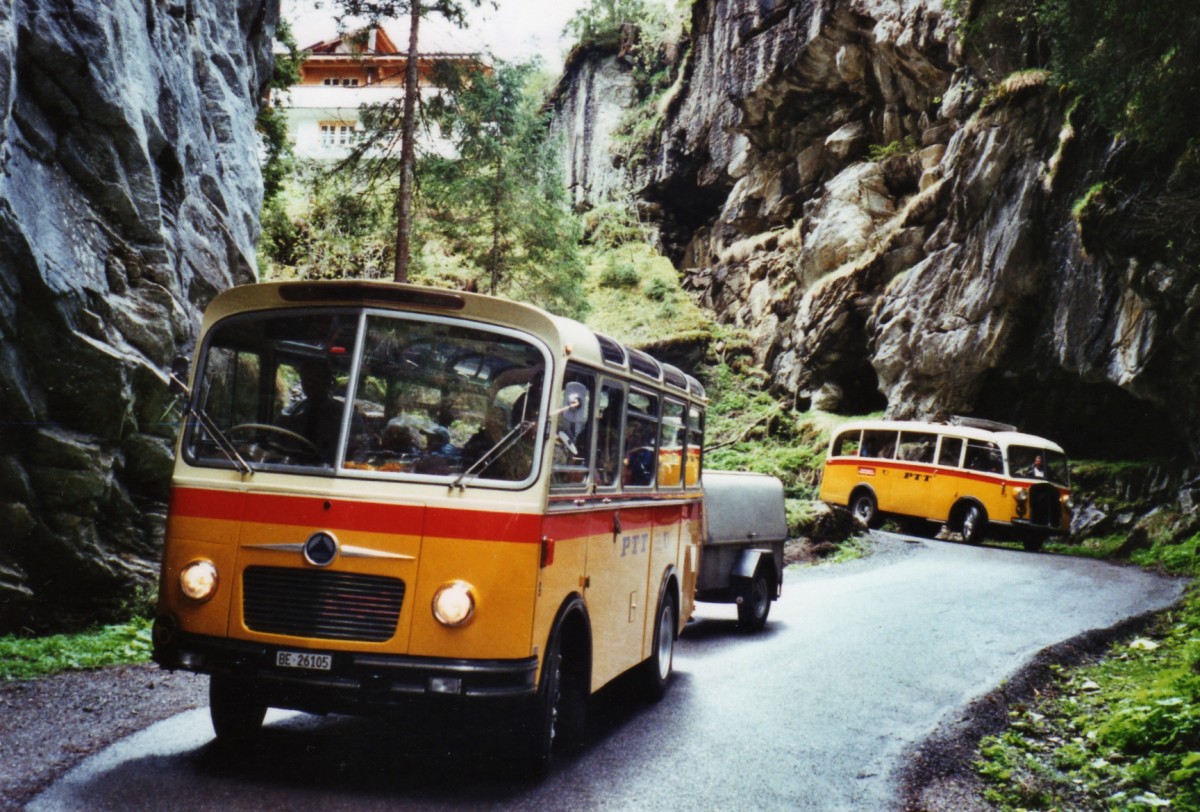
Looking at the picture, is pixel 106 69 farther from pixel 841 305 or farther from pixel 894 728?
pixel 841 305

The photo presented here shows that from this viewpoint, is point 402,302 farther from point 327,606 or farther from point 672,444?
point 672,444

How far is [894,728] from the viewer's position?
7.68 m

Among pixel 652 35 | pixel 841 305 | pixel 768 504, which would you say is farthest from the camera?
pixel 652 35

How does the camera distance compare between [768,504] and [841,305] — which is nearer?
[768,504]

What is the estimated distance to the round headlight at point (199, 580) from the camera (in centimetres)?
557

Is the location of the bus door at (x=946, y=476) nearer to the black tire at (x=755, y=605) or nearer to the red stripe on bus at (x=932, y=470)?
the red stripe on bus at (x=932, y=470)

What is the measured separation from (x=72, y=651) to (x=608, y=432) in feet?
17.0

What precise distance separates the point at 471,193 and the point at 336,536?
2320 cm

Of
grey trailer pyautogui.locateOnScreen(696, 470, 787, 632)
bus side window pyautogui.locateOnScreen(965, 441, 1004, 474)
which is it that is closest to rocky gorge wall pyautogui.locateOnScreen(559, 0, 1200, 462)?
bus side window pyautogui.locateOnScreen(965, 441, 1004, 474)

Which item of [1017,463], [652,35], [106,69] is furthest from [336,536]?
[652,35]

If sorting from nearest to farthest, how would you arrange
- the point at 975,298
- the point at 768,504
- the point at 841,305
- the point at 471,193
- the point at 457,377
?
1. the point at 457,377
2. the point at 768,504
3. the point at 975,298
4. the point at 471,193
5. the point at 841,305

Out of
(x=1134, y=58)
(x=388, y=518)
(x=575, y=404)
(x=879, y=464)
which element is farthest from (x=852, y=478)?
(x=388, y=518)

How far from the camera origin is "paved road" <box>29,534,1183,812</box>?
5.47 meters

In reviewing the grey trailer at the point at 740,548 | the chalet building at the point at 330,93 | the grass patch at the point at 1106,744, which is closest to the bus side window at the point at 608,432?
the grass patch at the point at 1106,744
